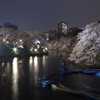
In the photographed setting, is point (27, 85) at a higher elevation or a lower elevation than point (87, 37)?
lower

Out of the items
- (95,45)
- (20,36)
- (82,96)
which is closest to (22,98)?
(82,96)

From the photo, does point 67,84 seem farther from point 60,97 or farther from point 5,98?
point 5,98

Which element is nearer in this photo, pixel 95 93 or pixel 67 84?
pixel 95 93

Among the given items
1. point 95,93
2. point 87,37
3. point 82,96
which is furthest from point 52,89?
point 87,37

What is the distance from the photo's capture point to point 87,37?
26.2 m

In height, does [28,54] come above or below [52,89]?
above

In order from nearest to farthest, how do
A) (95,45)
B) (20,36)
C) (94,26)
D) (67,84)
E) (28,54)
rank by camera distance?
(67,84)
(95,45)
(94,26)
(28,54)
(20,36)

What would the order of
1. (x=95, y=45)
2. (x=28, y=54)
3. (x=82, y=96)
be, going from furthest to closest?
(x=28, y=54), (x=95, y=45), (x=82, y=96)

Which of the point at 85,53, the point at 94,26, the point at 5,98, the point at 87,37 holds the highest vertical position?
the point at 94,26

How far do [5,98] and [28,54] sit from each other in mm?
38619

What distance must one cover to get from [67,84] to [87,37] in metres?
14.8

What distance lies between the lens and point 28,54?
163ft

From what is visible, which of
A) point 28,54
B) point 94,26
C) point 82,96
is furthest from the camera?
point 28,54

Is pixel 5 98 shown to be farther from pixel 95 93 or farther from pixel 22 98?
pixel 95 93
